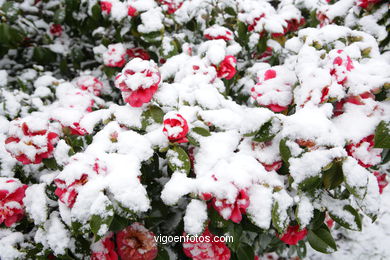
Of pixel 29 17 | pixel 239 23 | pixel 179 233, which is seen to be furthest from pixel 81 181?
pixel 29 17

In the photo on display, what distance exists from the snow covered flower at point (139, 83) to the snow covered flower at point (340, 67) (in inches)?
21.3

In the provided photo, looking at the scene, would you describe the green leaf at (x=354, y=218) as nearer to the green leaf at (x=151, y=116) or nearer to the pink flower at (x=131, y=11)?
the green leaf at (x=151, y=116)

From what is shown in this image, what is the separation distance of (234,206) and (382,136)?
0.42 m

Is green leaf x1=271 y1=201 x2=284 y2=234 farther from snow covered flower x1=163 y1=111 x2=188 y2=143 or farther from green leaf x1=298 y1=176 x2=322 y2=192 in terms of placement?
snow covered flower x1=163 y1=111 x2=188 y2=143

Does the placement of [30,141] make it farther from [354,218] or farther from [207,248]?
[354,218]

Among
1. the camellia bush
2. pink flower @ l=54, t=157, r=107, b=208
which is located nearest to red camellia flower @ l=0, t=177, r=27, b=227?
the camellia bush

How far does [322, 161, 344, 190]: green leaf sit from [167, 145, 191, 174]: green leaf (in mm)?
375

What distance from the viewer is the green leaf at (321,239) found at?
974 millimetres

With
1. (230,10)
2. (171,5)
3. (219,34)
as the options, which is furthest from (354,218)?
(171,5)

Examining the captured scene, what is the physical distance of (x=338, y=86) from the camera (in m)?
0.85

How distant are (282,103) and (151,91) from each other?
42 cm

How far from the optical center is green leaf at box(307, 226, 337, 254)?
97 centimetres

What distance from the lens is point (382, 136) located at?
0.77 m

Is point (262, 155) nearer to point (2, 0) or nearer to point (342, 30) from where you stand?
point (342, 30)
